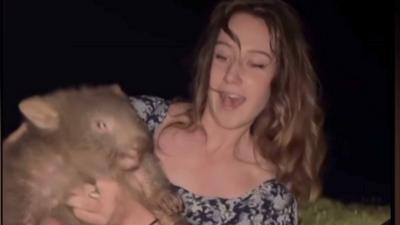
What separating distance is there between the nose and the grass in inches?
13.0

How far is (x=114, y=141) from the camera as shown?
5.04 ft

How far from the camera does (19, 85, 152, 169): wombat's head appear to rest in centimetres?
153

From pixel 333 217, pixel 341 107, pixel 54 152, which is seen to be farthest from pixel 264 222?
pixel 54 152

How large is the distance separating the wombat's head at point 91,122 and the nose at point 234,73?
8.3 inches

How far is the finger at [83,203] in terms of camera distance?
4.99ft

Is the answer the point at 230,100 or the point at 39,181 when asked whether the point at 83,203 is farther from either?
the point at 230,100

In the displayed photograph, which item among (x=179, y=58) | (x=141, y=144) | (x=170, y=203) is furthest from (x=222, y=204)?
(x=179, y=58)

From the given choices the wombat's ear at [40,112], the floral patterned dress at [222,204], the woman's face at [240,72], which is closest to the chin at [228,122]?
the woman's face at [240,72]

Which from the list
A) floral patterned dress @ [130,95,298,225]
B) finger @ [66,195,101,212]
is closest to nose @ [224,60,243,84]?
floral patterned dress @ [130,95,298,225]

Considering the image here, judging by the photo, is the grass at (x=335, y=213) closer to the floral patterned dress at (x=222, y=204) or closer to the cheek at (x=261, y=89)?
the floral patterned dress at (x=222, y=204)

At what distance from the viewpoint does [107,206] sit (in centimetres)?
154

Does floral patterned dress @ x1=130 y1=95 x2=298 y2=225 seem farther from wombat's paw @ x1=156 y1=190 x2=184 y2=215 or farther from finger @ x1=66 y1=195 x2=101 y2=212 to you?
finger @ x1=66 y1=195 x2=101 y2=212

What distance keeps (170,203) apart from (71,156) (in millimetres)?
234

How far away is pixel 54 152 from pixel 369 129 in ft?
2.33
